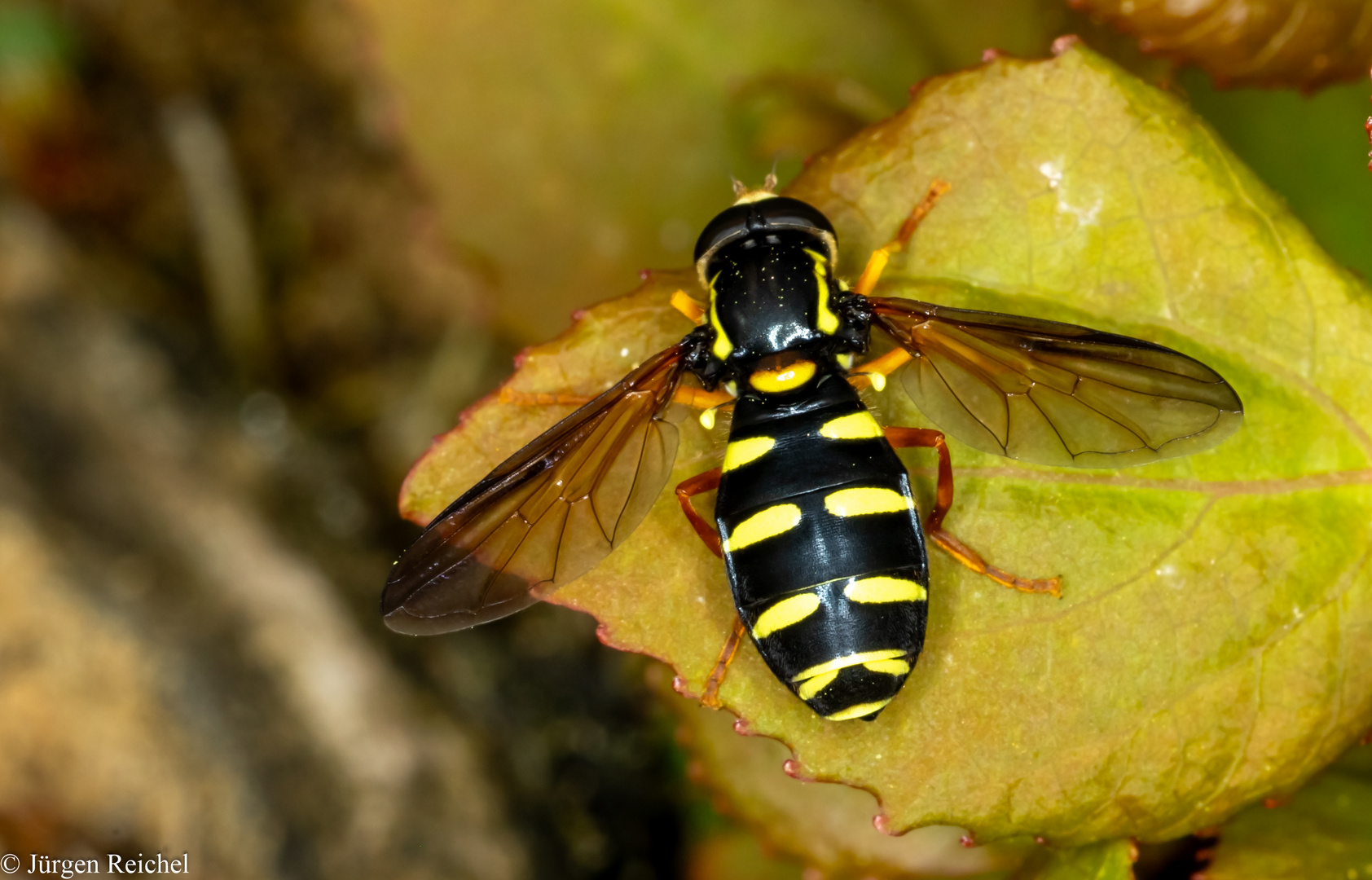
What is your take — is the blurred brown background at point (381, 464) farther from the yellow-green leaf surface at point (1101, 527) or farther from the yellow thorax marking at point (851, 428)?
the yellow thorax marking at point (851, 428)

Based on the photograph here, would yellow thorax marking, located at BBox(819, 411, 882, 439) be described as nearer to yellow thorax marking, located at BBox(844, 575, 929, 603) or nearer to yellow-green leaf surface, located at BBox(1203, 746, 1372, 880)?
yellow thorax marking, located at BBox(844, 575, 929, 603)

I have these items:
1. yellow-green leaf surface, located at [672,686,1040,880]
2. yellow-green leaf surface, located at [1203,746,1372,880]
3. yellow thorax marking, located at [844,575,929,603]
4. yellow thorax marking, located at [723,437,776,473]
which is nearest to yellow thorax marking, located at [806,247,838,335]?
yellow thorax marking, located at [723,437,776,473]

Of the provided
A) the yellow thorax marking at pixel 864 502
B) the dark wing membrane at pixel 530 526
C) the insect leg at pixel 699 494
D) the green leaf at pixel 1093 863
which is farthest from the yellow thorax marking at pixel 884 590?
the green leaf at pixel 1093 863

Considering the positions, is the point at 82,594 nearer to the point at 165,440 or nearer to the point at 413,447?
the point at 165,440

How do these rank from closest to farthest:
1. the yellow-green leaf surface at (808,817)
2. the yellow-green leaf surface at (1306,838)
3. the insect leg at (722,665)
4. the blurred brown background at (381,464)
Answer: the insect leg at (722,665) < the yellow-green leaf surface at (1306,838) < the yellow-green leaf surface at (808,817) < the blurred brown background at (381,464)

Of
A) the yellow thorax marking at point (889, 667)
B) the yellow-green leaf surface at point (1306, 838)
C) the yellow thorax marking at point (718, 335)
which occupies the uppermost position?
the yellow thorax marking at point (718, 335)
